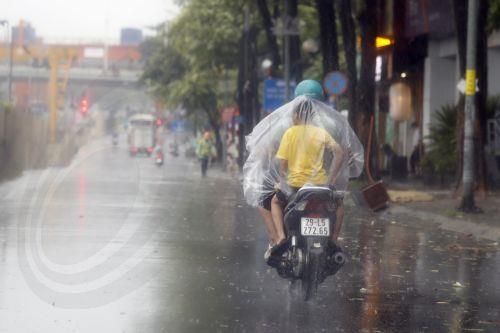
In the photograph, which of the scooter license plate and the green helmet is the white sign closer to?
the green helmet

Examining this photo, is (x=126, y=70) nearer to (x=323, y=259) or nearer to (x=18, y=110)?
(x=18, y=110)

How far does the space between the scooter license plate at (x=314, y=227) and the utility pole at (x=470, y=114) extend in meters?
11.0

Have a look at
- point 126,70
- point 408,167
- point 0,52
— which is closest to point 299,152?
point 408,167

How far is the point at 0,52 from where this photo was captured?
310 ft

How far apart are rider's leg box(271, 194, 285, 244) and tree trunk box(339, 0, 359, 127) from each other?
19196 mm

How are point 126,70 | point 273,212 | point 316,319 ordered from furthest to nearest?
point 126,70 → point 273,212 → point 316,319

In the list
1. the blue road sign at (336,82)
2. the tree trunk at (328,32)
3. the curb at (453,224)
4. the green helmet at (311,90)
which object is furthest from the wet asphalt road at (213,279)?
the tree trunk at (328,32)

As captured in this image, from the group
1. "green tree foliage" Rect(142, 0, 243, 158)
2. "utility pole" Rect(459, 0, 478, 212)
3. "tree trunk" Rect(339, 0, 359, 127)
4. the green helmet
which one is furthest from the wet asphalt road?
"green tree foliage" Rect(142, 0, 243, 158)

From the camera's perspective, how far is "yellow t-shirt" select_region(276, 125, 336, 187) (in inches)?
401

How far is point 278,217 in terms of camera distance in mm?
10125

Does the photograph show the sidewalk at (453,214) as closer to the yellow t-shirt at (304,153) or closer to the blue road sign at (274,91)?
the yellow t-shirt at (304,153)

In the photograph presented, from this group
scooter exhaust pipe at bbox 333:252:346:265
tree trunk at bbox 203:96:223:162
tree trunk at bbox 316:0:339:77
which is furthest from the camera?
tree trunk at bbox 203:96:223:162

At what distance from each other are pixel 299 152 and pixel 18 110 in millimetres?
31147

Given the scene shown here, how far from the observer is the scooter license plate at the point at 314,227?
9586 millimetres
